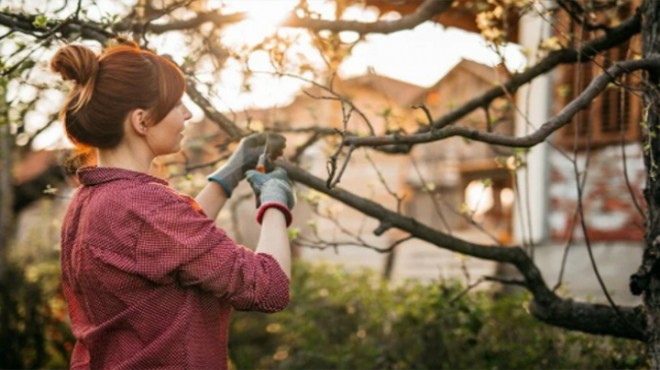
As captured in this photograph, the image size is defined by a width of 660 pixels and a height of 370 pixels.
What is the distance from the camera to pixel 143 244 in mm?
1991

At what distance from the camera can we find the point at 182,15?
4730 mm

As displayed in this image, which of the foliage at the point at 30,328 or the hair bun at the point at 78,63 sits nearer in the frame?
the hair bun at the point at 78,63

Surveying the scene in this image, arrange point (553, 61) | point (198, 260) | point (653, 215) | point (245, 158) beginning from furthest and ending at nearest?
point (553, 61) < point (653, 215) < point (245, 158) < point (198, 260)

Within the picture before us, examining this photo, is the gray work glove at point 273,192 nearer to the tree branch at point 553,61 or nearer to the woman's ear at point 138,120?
the woman's ear at point 138,120

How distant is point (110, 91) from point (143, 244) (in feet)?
1.43

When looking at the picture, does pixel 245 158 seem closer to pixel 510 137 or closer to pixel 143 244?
pixel 143 244

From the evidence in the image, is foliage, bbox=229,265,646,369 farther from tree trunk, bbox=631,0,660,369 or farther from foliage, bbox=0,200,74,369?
foliage, bbox=0,200,74,369

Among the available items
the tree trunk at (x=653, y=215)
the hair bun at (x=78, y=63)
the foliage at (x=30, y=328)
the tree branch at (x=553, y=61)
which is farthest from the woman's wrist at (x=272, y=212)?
the foliage at (x=30, y=328)

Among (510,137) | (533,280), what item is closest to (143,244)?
(510,137)

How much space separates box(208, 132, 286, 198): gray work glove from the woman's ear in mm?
430

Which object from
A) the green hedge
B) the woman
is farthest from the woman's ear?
the green hedge

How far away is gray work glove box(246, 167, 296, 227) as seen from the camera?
7.18 ft

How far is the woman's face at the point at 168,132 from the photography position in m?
2.19

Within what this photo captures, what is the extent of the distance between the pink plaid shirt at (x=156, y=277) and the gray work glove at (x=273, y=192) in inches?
7.0
